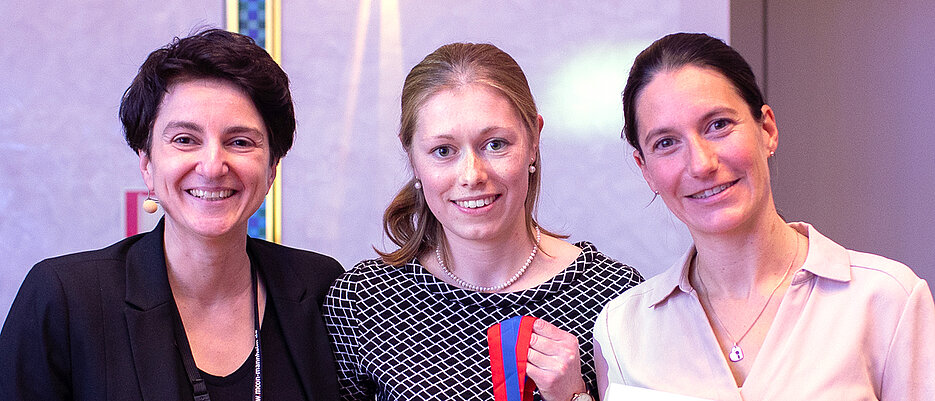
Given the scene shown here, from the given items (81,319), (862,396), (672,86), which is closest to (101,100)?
(81,319)

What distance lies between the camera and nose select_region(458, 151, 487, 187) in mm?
2004

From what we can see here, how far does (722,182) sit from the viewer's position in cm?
159

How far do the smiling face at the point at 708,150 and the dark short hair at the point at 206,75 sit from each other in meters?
0.95

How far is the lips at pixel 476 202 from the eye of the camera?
2.06 meters

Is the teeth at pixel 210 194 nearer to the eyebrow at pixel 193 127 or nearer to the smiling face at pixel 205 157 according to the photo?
the smiling face at pixel 205 157

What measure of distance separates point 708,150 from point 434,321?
0.87m

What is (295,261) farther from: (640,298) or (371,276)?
(640,298)

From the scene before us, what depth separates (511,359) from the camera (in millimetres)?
1855

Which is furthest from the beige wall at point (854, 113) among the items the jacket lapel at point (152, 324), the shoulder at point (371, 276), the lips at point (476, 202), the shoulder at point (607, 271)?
the jacket lapel at point (152, 324)

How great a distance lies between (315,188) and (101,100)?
91 cm

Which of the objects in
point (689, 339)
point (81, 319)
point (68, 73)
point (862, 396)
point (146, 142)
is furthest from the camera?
point (68, 73)

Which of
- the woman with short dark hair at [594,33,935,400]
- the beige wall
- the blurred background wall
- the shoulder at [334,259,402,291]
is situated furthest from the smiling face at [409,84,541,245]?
the beige wall

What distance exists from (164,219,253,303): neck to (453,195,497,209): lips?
58 cm

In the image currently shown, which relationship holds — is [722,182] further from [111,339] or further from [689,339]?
[111,339]
